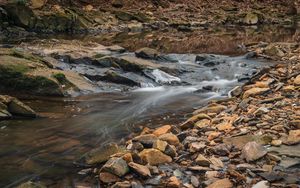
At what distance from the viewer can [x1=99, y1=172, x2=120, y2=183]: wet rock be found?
495cm

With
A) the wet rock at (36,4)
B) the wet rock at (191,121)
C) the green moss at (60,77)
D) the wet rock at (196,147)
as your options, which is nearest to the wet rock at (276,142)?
the wet rock at (196,147)

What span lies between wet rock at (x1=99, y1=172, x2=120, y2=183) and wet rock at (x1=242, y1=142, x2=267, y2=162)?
1573mm

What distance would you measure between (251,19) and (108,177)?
106 ft

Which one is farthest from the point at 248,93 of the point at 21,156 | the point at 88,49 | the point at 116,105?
the point at 88,49

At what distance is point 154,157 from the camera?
17.7 ft

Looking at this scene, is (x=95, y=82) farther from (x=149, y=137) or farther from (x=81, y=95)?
(x=149, y=137)

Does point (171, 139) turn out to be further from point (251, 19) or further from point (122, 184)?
point (251, 19)

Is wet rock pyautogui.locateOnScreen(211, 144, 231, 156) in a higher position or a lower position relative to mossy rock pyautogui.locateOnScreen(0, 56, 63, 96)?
higher

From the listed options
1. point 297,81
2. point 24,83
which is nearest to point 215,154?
point 297,81

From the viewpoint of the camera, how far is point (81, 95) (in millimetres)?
10594

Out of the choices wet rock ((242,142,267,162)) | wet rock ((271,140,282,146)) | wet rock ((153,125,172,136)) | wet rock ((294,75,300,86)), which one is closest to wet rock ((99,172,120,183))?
wet rock ((242,142,267,162))

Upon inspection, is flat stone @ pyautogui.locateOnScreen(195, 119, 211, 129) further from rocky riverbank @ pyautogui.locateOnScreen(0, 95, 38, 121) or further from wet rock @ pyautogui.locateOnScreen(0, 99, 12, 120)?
wet rock @ pyautogui.locateOnScreen(0, 99, 12, 120)

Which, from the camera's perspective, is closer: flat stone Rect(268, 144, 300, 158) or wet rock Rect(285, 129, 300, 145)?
flat stone Rect(268, 144, 300, 158)

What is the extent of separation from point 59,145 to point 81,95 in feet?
13.1
